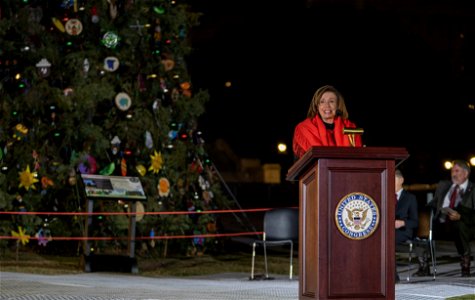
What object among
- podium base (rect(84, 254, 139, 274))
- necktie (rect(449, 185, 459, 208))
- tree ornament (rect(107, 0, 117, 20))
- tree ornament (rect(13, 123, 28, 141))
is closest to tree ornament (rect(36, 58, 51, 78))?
tree ornament (rect(13, 123, 28, 141))

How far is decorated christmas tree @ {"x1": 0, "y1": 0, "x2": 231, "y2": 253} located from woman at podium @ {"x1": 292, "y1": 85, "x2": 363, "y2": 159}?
379 inches

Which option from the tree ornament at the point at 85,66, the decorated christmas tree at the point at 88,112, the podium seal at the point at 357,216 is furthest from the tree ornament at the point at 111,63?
the podium seal at the point at 357,216

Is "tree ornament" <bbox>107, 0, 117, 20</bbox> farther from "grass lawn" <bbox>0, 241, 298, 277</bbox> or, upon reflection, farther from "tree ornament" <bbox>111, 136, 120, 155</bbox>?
"grass lawn" <bbox>0, 241, 298, 277</bbox>

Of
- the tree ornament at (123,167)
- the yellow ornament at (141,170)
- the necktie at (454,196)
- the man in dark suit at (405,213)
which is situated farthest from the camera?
the yellow ornament at (141,170)

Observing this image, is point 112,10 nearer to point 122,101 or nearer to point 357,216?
point 122,101

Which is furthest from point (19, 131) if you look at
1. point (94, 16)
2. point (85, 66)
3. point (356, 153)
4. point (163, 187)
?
point (356, 153)

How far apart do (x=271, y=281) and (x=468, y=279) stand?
246 centimetres

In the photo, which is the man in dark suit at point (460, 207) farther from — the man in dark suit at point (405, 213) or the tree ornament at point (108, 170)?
the tree ornament at point (108, 170)

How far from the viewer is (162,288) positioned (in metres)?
10.4

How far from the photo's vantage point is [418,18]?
37500mm

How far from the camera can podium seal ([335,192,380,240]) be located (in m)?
6.27

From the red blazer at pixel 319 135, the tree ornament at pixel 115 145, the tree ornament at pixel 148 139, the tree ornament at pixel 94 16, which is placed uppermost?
the tree ornament at pixel 94 16

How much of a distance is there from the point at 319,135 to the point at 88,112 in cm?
1022

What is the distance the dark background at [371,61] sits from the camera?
124ft
